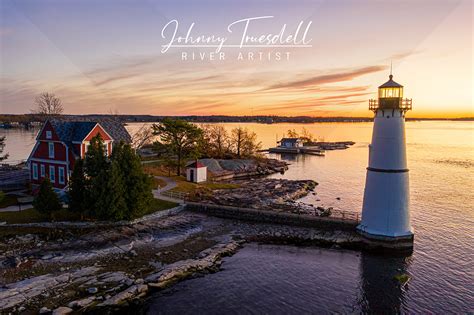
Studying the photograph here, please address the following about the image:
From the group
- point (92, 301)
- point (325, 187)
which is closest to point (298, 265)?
point (92, 301)

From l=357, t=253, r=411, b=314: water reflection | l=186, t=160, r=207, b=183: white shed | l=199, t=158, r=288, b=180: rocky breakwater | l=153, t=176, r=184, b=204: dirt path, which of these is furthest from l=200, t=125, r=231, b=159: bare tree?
l=357, t=253, r=411, b=314: water reflection

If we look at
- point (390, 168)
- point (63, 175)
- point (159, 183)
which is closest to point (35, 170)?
point (63, 175)

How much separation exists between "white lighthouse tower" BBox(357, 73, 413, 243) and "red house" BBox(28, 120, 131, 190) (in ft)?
75.5

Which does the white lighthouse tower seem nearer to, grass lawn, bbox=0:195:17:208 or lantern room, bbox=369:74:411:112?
lantern room, bbox=369:74:411:112

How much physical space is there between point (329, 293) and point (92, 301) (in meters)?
11.5

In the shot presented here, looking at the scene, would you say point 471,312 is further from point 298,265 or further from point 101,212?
point 101,212

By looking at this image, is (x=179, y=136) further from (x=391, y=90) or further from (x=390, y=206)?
(x=390, y=206)

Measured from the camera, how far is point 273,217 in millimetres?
28797

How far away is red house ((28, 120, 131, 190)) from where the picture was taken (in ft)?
98.5

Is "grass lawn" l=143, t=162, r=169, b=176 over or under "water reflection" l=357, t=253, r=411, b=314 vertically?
over

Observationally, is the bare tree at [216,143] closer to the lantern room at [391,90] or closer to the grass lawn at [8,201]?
the grass lawn at [8,201]

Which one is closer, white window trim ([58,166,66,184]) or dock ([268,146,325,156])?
white window trim ([58,166,66,184])

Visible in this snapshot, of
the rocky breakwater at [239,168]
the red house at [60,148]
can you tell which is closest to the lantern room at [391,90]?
the red house at [60,148]

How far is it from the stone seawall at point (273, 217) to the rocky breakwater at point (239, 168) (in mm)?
20651
